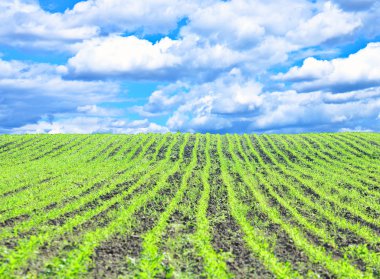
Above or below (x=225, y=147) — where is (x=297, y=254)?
below

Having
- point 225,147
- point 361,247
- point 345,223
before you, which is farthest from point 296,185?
point 225,147

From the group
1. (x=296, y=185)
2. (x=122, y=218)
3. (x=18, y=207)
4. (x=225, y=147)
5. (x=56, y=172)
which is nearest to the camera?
(x=122, y=218)

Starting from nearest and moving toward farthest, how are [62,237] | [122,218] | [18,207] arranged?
1. [62,237]
2. [122,218]
3. [18,207]

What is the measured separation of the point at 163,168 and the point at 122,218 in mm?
17643

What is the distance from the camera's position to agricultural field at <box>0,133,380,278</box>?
12852mm

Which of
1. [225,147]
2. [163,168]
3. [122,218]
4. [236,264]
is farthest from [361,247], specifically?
[225,147]

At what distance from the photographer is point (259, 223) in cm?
1894

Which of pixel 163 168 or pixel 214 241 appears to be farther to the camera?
pixel 163 168

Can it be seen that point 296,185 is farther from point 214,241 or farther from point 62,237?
point 62,237

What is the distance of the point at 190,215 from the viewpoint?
19.8 meters

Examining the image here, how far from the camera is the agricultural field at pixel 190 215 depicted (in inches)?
506

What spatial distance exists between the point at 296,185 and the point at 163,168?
426 inches

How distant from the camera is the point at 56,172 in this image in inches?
1348

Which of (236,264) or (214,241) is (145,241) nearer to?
(214,241)
